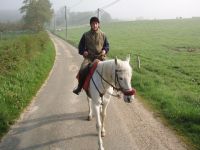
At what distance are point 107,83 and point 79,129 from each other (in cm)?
204

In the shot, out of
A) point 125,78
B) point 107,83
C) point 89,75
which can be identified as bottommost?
point 107,83

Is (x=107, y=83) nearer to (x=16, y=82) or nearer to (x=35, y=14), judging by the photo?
(x=16, y=82)

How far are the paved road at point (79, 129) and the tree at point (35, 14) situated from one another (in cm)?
8153

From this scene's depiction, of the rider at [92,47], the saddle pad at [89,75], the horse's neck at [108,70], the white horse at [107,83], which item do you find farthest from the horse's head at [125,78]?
the rider at [92,47]

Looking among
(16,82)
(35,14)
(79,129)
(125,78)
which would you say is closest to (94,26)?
(125,78)

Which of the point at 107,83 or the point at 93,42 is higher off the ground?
the point at 93,42

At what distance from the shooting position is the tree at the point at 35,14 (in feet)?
299

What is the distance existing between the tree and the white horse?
8474cm

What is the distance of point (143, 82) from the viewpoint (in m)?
16.0

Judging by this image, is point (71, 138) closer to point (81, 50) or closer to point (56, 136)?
point (56, 136)

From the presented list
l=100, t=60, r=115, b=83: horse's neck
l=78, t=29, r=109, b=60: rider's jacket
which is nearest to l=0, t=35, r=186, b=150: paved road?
l=100, t=60, r=115, b=83: horse's neck

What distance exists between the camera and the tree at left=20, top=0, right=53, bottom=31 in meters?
91.2

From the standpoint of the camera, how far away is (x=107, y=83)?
7.86 meters

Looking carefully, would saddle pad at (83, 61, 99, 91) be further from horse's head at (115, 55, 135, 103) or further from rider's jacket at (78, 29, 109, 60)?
horse's head at (115, 55, 135, 103)
